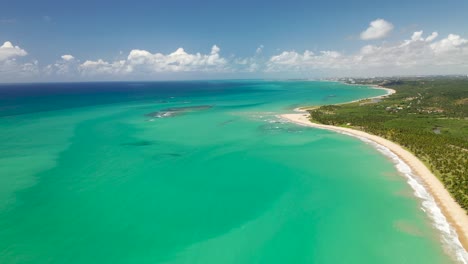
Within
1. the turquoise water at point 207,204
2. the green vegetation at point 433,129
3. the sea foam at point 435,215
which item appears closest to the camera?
the sea foam at point 435,215

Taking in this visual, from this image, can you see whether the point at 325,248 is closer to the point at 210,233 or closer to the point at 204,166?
the point at 210,233

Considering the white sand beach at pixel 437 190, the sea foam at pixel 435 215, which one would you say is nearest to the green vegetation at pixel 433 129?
the white sand beach at pixel 437 190

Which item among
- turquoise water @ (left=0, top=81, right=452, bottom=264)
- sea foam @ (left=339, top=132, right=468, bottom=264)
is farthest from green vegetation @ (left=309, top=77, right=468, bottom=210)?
turquoise water @ (left=0, top=81, right=452, bottom=264)

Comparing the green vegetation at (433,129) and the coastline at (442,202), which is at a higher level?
the green vegetation at (433,129)

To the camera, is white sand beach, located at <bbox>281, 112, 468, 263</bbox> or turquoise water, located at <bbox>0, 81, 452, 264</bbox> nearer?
turquoise water, located at <bbox>0, 81, 452, 264</bbox>

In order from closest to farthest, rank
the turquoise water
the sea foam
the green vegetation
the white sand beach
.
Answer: the sea foam → the turquoise water → the white sand beach → the green vegetation

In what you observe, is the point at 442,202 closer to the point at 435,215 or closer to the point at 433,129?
the point at 435,215

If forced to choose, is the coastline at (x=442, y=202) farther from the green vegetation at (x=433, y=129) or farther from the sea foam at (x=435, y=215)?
the green vegetation at (x=433, y=129)

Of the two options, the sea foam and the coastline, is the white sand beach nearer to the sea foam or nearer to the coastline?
the coastline

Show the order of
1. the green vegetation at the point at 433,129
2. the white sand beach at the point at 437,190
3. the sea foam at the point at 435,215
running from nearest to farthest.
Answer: the sea foam at the point at 435,215 < the white sand beach at the point at 437,190 < the green vegetation at the point at 433,129
